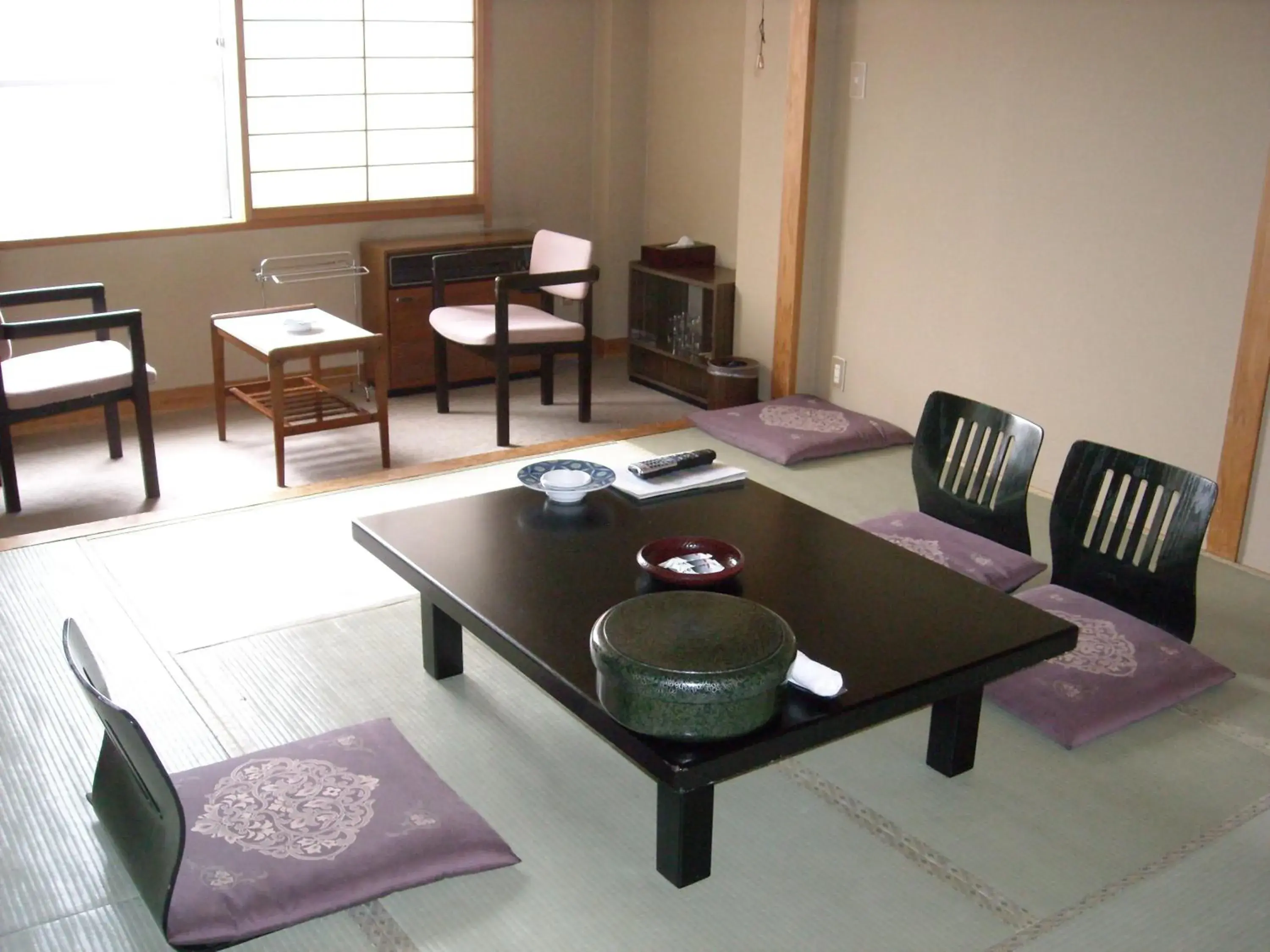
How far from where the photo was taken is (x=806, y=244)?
5344 mm

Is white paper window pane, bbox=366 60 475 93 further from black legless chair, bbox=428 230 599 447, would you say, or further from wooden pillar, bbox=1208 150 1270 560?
wooden pillar, bbox=1208 150 1270 560

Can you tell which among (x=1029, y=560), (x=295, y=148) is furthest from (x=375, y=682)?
(x=295, y=148)

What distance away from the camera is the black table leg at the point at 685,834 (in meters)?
2.35

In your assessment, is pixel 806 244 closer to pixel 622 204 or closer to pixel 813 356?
pixel 813 356

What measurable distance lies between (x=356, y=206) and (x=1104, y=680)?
4175 mm

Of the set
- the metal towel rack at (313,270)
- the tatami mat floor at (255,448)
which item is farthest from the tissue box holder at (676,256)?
the metal towel rack at (313,270)

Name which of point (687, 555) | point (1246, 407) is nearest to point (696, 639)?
point (687, 555)

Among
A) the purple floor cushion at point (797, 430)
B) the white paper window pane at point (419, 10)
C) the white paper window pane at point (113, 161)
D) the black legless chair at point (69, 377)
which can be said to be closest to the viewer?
the black legless chair at point (69, 377)

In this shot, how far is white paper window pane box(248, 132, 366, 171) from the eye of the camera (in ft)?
19.2

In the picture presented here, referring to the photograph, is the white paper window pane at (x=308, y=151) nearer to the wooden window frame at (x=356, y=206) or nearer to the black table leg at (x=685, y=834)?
the wooden window frame at (x=356, y=206)

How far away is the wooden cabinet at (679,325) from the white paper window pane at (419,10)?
A: 1.41 metres

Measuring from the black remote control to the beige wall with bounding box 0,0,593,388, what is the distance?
2.97m

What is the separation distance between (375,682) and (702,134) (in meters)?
3.86

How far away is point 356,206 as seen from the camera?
6047mm
